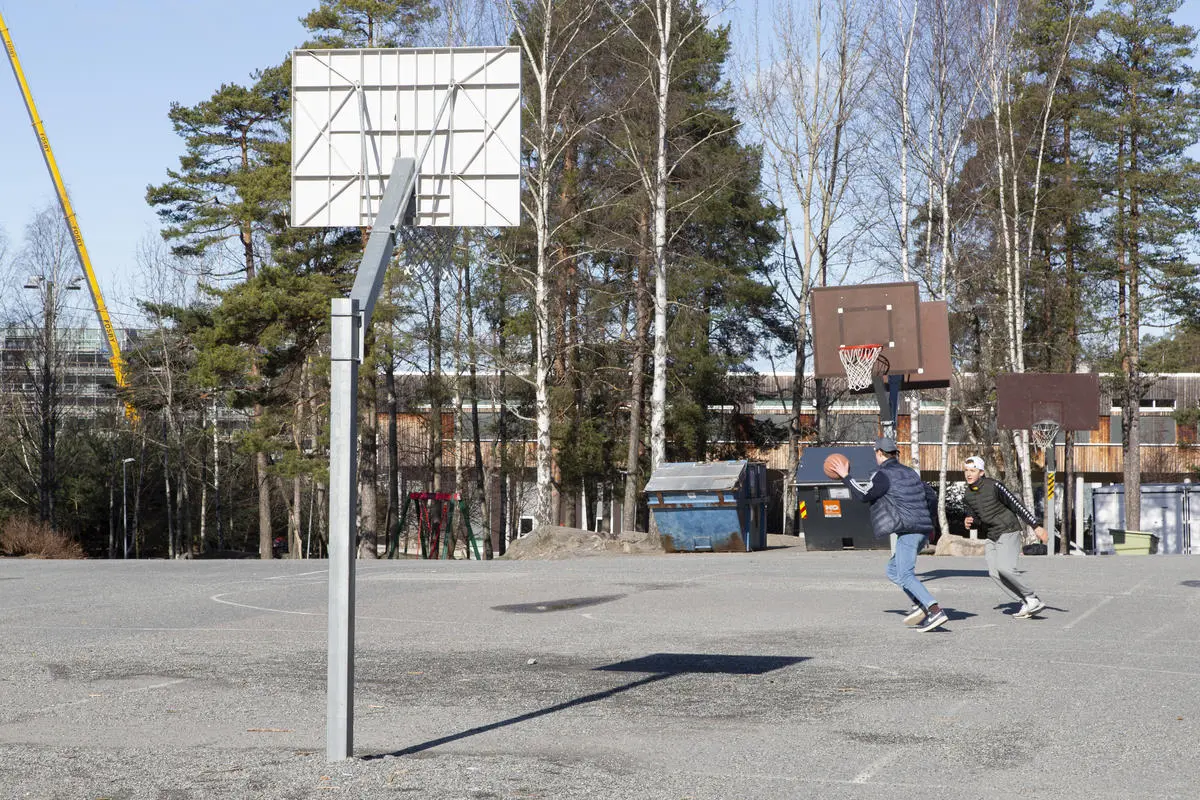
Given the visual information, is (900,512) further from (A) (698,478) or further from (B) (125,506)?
(B) (125,506)

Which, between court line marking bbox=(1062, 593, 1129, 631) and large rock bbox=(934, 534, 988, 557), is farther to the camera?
large rock bbox=(934, 534, 988, 557)

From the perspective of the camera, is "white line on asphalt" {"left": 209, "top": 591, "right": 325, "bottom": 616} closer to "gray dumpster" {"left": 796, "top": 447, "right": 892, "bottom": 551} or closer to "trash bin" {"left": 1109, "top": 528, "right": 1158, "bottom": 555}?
"gray dumpster" {"left": 796, "top": 447, "right": 892, "bottom": 551}

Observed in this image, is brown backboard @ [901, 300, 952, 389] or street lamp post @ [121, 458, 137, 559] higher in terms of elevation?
brown backboard @ [901, 300, 952, 389]

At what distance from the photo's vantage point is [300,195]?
28.4ft

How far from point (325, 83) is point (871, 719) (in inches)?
212

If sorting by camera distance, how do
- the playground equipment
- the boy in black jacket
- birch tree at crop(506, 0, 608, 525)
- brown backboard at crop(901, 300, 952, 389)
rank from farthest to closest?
the playground equipment < birch tree at crop(506, 0, 608, 525) < brown backboard at crop(901, 300, 952, 389) < the boy in black jacket

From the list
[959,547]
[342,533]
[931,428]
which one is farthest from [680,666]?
[931,428]

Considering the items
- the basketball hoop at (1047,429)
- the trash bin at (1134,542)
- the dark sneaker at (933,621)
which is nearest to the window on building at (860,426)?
the basketball hoop at (1047,429)

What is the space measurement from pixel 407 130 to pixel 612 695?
409 centimetres

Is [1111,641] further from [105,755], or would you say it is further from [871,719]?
[105,755]

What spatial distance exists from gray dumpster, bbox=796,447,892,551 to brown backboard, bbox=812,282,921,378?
12.4ft

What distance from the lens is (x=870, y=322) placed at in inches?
937

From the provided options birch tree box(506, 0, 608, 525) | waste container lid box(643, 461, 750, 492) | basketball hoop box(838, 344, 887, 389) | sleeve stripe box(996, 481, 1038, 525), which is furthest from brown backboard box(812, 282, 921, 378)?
sleeve stripe box(996, 481, 1038, 525)

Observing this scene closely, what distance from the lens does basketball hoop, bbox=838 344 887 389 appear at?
23547mm
